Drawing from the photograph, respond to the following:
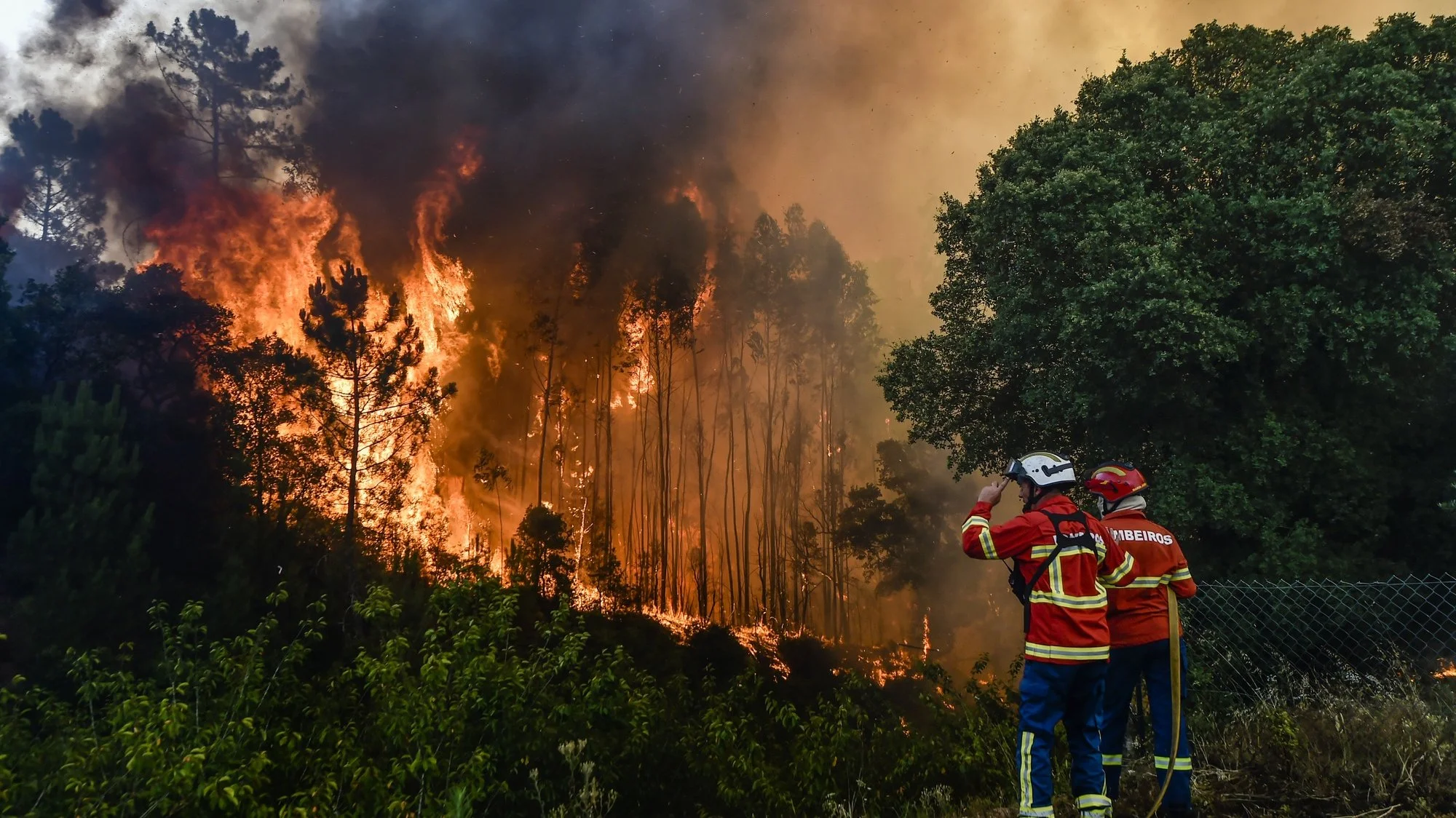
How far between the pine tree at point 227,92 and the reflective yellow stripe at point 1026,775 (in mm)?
42388

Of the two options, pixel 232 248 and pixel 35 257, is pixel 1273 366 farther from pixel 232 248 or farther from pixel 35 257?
pixel 35 257

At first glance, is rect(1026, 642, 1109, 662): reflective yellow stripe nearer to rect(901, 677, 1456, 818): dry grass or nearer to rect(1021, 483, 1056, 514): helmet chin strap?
rect(1021, 483, 1056, 514): helmet chin strap

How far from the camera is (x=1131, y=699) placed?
520 centimetres

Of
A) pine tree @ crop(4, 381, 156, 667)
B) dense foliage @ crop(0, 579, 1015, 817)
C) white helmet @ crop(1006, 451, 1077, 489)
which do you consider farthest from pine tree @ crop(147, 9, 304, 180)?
white helmet @ crop(1006, 451, 1077, 489)

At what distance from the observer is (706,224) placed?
46250 mm

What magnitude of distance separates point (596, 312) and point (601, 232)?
460 cm

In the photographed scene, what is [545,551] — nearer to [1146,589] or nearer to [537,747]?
[537,747]

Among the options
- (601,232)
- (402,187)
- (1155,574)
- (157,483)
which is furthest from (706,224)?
(1155,574)

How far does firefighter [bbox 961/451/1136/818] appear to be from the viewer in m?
4.30

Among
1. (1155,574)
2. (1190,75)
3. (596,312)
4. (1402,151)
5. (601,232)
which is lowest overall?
(1155,574)

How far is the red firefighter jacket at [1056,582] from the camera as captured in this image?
431 centimetres

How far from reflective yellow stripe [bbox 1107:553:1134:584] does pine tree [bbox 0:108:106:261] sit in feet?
141


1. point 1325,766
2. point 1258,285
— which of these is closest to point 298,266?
point 1258,285

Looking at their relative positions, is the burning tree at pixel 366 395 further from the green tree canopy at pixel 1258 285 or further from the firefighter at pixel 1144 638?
the firefighter at pixel 1144 638
